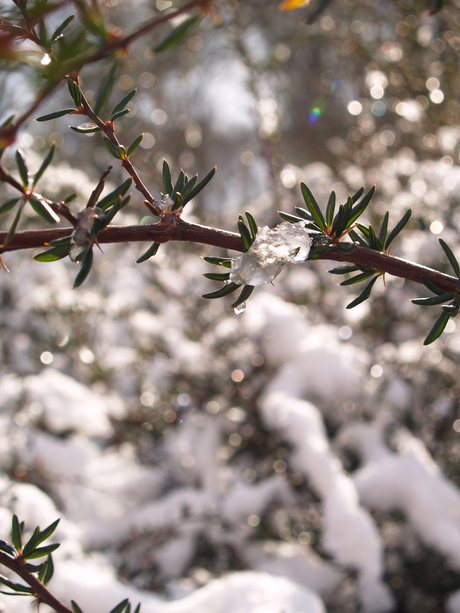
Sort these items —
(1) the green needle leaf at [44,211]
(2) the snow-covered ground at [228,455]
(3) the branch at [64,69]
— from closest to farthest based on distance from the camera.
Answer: (3) the branch at [64,69]
(1) the green needle leaf at [44,211]
(2) the snow-covered ground at [228,455]

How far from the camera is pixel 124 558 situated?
1065 mm

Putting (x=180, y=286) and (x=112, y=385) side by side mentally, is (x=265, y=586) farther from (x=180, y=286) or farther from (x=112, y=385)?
(x=180, y=286)

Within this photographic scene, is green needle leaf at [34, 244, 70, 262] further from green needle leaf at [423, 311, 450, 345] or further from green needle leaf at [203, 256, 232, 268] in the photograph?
green needle leaf at [423, 311, 450, 345]

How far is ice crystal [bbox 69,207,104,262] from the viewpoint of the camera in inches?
13.2

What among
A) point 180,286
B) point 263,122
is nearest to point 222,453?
point 180,286

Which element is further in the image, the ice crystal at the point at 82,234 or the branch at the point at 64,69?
the ice crystal at the point at 82,234

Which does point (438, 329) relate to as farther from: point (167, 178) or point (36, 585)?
point (36, 585)

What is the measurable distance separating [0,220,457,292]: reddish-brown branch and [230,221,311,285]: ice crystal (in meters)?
0.01

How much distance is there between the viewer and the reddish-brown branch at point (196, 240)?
338mm

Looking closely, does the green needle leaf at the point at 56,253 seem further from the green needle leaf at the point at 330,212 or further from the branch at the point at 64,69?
the green needle leaf at the point at 330,212

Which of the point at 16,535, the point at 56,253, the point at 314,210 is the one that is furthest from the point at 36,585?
the point at 314,210

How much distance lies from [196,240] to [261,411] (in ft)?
2.92

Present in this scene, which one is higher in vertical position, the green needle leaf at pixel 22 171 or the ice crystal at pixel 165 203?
the green needle leaf at pixel 22 171

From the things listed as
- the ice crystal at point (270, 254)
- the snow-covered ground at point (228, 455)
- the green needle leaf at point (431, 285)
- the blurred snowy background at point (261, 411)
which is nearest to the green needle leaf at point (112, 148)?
the ice crystal at point (270, 254)
